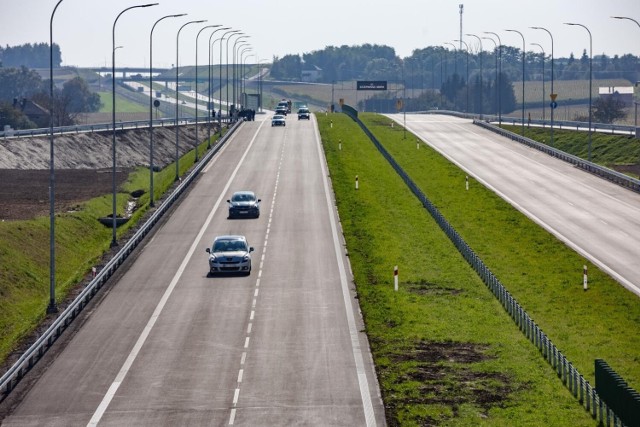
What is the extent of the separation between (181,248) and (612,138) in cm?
7813

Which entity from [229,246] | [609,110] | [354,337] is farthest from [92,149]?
[609,110]

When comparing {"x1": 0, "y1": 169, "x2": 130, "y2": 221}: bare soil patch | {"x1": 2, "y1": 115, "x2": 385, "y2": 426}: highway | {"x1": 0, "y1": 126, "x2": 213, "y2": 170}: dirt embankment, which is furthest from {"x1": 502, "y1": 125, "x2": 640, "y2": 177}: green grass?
{"x1": 2, "y1": 115, "x2": 385, "y2": 426}: highway

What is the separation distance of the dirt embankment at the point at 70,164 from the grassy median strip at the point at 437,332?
24.0m

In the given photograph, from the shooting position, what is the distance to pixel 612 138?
130375 millimetres

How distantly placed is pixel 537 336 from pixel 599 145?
297ft

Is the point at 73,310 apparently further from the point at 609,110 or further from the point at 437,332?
the point at 609,110

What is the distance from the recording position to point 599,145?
129 m

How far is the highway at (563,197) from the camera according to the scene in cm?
6119

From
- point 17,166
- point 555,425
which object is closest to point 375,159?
point 17,166

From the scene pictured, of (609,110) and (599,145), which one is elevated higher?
(609,110)

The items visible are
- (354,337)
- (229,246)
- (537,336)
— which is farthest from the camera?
(229,246)

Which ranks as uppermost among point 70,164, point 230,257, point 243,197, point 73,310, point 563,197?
point 70,164

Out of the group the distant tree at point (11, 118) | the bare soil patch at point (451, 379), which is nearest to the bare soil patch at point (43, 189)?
the bare soil patch at point (451, 379)

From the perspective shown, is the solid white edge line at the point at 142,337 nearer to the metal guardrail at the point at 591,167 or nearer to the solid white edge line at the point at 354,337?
the solid white edge line at the point at 354,337
